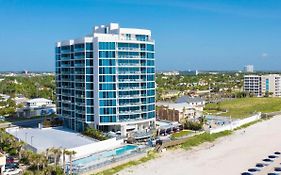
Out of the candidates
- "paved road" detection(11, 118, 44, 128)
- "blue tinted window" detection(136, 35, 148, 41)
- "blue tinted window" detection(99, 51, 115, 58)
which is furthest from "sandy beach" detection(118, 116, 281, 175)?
"paved road" detection(11, 118, 44, 128)

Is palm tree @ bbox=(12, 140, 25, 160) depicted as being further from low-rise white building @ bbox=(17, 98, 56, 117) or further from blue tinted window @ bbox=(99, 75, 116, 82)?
low-rise white building @ bbox=(17, 98, 56, 117)

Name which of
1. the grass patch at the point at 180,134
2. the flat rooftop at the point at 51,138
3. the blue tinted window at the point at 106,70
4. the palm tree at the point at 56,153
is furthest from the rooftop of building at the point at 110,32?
the palm tree at the point at 56,153

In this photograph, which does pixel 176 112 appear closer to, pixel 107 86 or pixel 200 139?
pixel 200 139

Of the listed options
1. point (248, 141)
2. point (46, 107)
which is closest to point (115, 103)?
point (248, 141)

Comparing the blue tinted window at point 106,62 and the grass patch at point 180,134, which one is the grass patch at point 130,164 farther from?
the blue tinted window at point 106,62

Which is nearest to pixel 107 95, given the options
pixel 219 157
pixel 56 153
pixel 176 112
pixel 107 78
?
pixel 107 78

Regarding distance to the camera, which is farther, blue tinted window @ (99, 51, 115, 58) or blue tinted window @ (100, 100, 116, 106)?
blue tinted window @ (100, 100, 116, 106)
